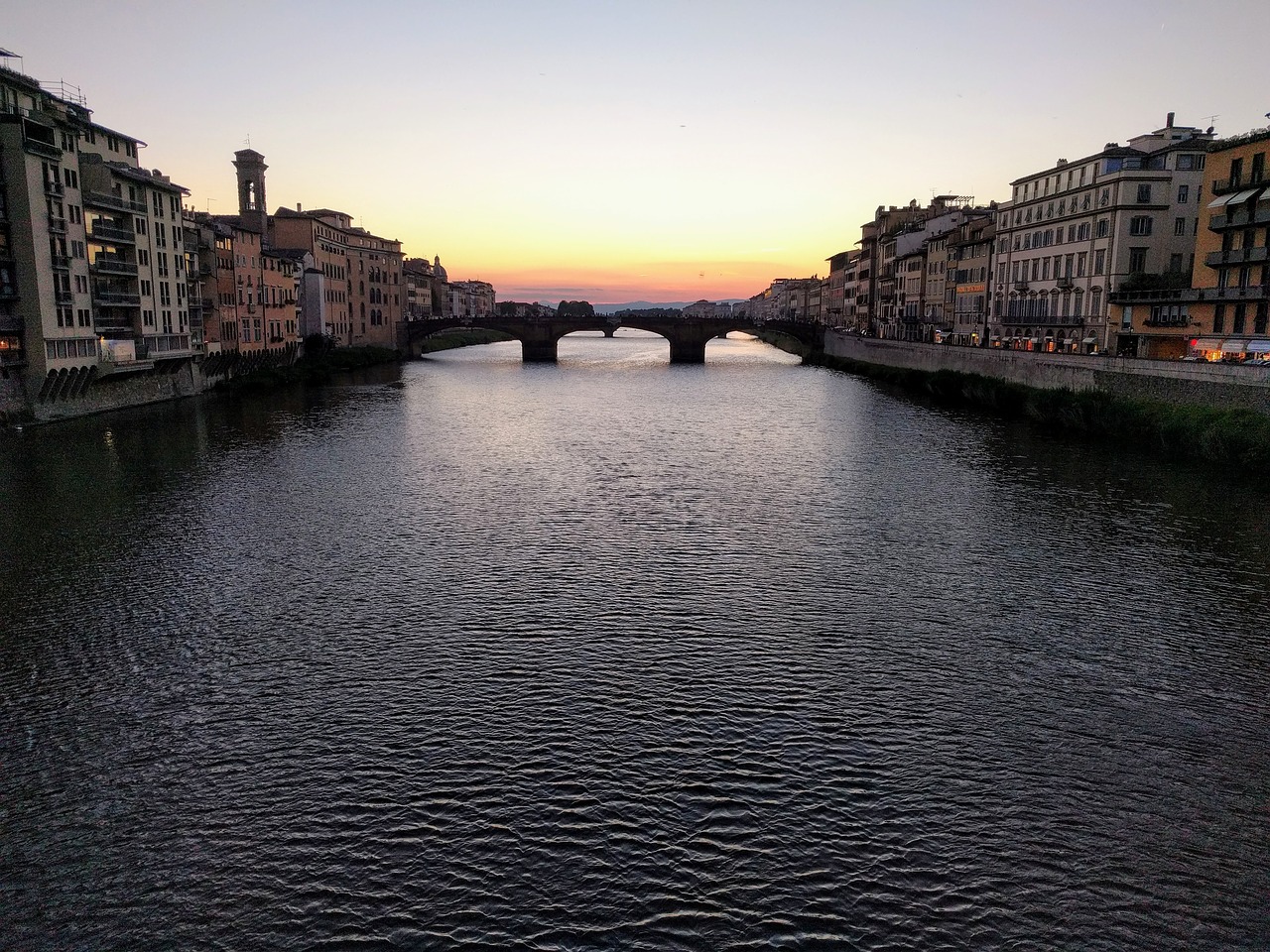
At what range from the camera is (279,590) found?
23.9 meters

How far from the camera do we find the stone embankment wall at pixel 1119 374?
4019cm

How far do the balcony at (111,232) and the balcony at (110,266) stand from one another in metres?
1.23

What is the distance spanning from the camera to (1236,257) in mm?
52312

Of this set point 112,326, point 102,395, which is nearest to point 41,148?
point 112,326

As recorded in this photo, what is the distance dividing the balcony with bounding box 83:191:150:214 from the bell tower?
51639 mm

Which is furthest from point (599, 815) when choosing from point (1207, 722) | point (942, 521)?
point (942, 521)

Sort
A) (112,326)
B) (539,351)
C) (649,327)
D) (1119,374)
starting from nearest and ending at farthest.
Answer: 1. (1119,374)
2. (112,326)
3. (539,351)
4. (649,327)

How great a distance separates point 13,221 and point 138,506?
25.6m

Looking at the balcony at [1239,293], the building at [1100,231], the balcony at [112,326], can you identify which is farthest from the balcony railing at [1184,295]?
the balcony at [112,326]

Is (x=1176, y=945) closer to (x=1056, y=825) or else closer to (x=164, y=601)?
(x=1056, y=825)

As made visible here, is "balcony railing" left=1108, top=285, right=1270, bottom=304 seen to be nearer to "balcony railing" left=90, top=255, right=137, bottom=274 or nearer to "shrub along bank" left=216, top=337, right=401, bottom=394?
"shrub along bank" left=216, top=337, right=401, bottom=394

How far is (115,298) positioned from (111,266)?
202 centimetres

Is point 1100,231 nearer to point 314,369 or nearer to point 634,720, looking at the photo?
point 634,720

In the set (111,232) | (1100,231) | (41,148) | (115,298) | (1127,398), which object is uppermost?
(41,148)
